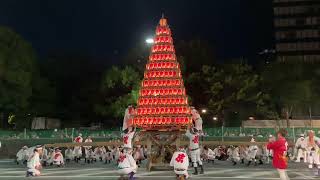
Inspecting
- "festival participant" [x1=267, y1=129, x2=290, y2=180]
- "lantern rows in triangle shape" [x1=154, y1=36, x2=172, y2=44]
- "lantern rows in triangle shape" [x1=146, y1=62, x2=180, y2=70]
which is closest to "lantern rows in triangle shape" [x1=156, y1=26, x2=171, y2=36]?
"lantern rows in triangle shape" [x1=154, y1=36, x2=172, y2=44]

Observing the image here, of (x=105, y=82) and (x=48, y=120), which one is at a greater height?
(x=105, y=82)

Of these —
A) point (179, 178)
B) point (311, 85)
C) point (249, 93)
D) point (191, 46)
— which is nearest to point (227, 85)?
point (249, 93)

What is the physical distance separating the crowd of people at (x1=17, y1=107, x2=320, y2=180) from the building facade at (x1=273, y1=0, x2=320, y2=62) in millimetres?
59041

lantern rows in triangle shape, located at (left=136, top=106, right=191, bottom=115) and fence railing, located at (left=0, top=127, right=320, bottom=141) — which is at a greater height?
lantern rows in triangle shape, located at (left=136, top=106, right=191, bottom=115)

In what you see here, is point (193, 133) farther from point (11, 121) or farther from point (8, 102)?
point (11, 121)

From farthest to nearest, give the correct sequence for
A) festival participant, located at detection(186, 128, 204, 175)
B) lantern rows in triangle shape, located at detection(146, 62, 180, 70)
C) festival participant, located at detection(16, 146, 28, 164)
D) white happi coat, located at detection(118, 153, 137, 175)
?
festival participant, located at detection(16, 146, 28, 164), lantern rows in triangle shape, located at detection(146, 62, 180, 70), festival participant, located at detection(186, 128, 204, 175), white happi coat, located at detection(118, 153, 137, 175)

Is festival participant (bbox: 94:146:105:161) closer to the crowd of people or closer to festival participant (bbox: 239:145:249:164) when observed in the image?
the crowd of people

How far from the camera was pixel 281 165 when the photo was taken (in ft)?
51.6

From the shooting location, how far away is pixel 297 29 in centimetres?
8844

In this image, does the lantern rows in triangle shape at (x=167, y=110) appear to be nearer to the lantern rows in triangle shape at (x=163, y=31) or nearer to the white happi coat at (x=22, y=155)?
the lantern rows in triangle shape at (x=163, y=31)

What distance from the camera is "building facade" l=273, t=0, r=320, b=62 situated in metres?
87.6

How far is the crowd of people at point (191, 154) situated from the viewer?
17.1m

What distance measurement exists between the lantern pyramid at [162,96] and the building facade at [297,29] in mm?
66983

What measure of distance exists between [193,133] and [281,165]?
256 inches
